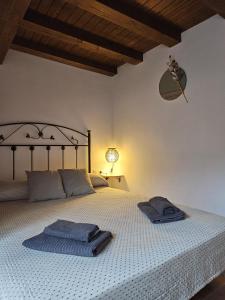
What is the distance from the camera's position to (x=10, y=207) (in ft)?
7.03

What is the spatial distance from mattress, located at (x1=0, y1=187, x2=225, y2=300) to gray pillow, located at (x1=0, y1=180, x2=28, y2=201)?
0.51 meters

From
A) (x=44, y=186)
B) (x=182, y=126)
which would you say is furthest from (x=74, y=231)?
(x=182, y=126)

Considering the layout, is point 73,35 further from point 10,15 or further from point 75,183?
point 75,183

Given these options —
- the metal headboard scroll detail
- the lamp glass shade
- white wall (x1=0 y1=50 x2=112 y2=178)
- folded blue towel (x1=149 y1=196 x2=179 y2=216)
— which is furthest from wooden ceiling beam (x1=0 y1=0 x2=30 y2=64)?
the lamp glass shade

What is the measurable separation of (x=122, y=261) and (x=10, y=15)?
196cm

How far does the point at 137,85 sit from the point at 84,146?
1279 mm

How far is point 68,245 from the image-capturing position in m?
1.20

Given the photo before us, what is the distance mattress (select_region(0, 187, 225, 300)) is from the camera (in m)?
0.93

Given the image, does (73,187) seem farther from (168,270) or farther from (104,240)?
(168,270)

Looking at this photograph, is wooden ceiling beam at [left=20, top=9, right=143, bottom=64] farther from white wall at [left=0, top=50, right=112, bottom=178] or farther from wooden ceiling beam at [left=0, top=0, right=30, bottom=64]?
white wall at [left=0, top=50, right=112, bottom=178]

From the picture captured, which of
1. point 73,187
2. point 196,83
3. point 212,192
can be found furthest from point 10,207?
point 196,83

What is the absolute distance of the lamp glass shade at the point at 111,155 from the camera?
3645 mm

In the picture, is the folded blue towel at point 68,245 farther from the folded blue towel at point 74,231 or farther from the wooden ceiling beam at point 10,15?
the wooden ceiling beam at point 10,15

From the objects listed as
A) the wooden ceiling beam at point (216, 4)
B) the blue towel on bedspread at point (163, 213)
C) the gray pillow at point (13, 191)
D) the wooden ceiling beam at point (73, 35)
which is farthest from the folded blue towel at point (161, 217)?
the wooden ceiling beam at point (73, 35)
